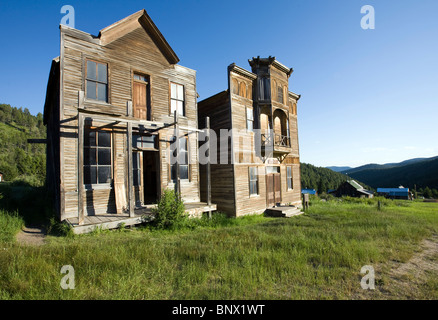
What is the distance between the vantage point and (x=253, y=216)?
13414mm

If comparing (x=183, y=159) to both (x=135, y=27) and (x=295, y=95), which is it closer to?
(x=135, y=27)

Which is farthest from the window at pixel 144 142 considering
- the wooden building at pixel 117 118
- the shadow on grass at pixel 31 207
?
the shadow on grass at pixel 31 207

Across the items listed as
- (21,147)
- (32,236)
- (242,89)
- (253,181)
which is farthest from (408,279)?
(21,147)

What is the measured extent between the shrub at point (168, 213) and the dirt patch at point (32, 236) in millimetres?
3807

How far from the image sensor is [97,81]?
377 inches

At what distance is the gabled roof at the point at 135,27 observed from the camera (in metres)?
9.97

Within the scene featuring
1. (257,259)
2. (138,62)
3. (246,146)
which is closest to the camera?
(257,259)

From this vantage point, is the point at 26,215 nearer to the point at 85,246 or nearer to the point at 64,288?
the point at 85,246

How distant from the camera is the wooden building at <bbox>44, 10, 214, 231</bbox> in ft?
27.9

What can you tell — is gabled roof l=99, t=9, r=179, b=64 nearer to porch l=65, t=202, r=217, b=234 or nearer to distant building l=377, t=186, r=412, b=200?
porch l=65, t=202, r=217, b=234

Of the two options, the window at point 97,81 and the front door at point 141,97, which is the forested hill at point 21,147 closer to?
the window at point 97,81

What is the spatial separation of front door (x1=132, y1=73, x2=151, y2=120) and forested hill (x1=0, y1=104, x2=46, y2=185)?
25463 millimetres

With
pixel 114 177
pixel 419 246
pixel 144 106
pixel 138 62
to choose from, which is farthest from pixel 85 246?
pixel 419 246

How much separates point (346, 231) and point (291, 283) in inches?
239
